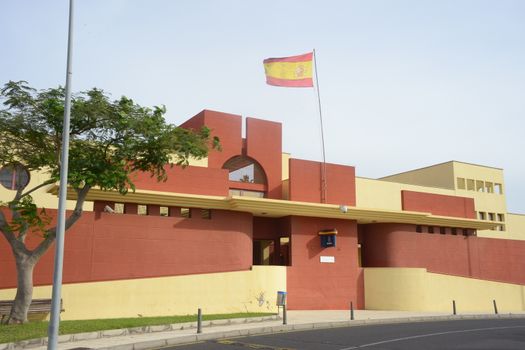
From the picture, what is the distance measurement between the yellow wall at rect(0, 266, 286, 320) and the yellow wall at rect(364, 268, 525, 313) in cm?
622

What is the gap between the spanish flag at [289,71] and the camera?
2797cm

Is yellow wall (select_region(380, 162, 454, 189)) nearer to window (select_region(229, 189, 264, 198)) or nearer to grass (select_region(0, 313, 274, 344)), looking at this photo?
window (select_region(229, 189, 264, 198))

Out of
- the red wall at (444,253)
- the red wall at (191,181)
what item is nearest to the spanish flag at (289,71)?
the red wall at (191,181)

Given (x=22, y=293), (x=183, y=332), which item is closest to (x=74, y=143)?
(x=22, y=293)

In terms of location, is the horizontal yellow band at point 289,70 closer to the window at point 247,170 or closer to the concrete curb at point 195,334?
the window at point 247,170

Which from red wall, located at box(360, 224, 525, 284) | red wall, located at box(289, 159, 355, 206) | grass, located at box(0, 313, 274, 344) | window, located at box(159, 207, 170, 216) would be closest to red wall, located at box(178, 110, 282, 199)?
red wall, located at box(289, 159, 355, 206)

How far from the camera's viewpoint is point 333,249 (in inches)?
1078

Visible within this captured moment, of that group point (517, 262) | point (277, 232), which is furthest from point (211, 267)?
point (517, 262)

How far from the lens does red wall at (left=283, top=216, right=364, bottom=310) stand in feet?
85.3

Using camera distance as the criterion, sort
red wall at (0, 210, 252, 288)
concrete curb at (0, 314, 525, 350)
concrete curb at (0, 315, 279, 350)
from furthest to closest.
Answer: red wall at (0, 210, 252, 288), concrete curb at (0, 314, 525, 350), concrete curb at (0, 315, 279, 350)

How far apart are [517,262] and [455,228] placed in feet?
21.5

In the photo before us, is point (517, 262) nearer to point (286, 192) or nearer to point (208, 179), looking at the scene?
point (286, 192)

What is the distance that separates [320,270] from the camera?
26766 millimetres

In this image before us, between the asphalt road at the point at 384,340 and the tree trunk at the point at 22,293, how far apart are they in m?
5.89
